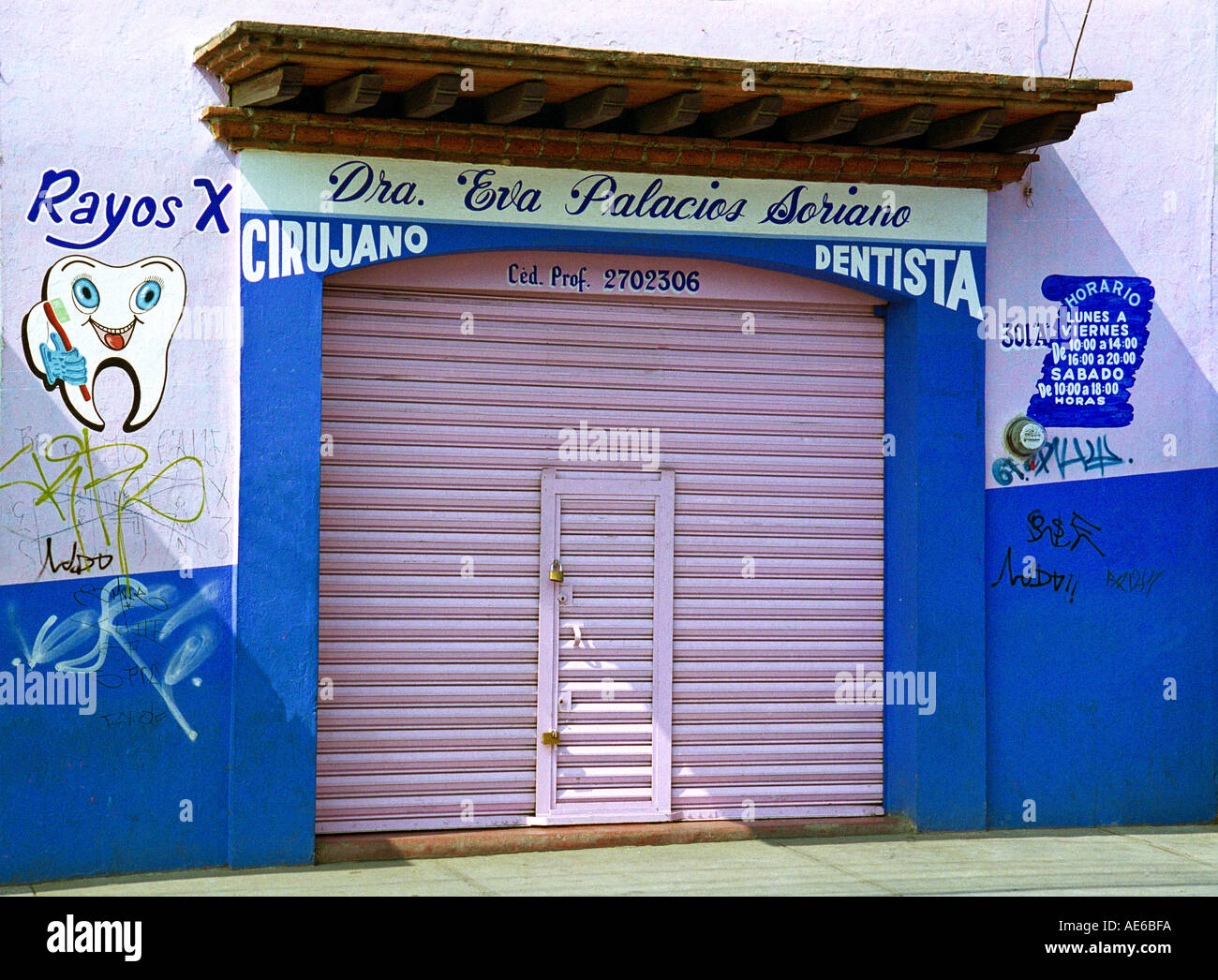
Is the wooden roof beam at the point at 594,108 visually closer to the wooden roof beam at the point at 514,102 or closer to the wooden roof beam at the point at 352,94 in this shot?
the wooden roof beam at the point at 514,102

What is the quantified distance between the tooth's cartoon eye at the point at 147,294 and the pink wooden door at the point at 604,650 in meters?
2.28

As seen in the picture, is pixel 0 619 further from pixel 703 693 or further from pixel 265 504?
pixel 703 693

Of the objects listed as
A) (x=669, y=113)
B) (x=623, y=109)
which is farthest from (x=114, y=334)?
(x=669, y=113)

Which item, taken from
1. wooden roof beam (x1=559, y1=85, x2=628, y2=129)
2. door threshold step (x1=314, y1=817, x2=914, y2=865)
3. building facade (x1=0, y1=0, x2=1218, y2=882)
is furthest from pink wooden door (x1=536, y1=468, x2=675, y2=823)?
wooden roof beam (x1=559, y1=85, x2=628, y2=129)

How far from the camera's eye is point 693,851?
826 cm

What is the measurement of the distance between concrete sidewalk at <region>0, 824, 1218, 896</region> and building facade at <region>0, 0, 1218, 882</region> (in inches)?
9.9

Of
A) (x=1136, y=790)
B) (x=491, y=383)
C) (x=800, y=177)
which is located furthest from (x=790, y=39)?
(x=1136, y=790)

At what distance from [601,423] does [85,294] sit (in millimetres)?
→ 2841

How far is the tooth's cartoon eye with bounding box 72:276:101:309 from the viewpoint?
754cm

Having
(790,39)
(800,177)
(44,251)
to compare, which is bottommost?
(44,251)

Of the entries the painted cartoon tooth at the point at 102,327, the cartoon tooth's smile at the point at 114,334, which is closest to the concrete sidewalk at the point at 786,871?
the painted cartoon tooth at the point at 102,327

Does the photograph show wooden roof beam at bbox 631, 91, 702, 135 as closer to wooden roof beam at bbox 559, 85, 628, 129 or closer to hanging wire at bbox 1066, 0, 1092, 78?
wooden roof beam at bbox 559, 85, 628, 129

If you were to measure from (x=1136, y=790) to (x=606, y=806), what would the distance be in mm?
3216

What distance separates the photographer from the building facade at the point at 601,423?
7.53 metres
